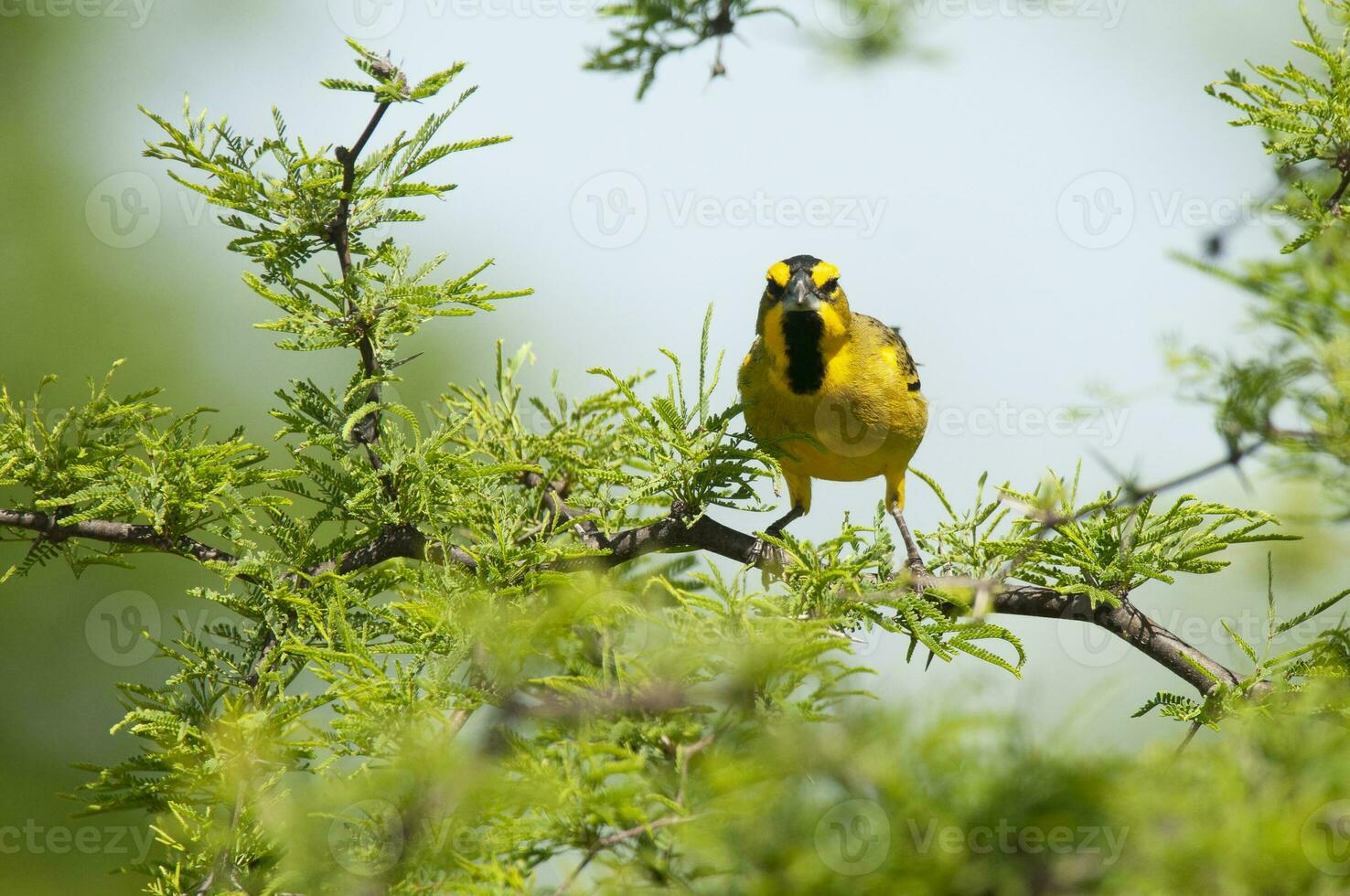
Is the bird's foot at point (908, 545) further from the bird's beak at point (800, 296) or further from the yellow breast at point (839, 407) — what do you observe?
the bird's beak at point (800, 296)

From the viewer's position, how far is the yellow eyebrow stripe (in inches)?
173

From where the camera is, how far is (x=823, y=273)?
4.43 m

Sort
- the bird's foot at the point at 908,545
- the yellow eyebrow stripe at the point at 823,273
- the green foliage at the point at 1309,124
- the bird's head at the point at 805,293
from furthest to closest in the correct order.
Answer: the yellow eyebrow stripe at the point at 823,273 → the bird's head at the point at 805,293 → the bird's foot at the point at 908,545 → the green foliage at the point at 1309,124

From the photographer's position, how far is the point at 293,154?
253 centimetres

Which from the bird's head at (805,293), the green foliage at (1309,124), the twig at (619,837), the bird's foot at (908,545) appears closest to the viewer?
the twig at (619,837)

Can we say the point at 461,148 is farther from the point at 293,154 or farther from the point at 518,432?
the point at 518,432

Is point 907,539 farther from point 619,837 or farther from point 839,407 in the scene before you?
point 619,837

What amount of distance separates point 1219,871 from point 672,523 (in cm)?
203

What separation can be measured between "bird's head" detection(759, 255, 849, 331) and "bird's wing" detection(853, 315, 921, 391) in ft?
0.61

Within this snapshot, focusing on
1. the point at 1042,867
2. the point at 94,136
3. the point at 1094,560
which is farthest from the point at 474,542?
the point at 94,136

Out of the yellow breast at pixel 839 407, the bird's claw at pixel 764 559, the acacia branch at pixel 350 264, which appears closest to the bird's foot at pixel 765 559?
the bird's claw at pixel 764 559

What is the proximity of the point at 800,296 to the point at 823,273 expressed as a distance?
0.82 feet

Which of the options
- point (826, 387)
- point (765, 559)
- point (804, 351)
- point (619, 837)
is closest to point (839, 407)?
point (826, 387)

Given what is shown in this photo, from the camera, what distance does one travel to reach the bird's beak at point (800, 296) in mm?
4227
